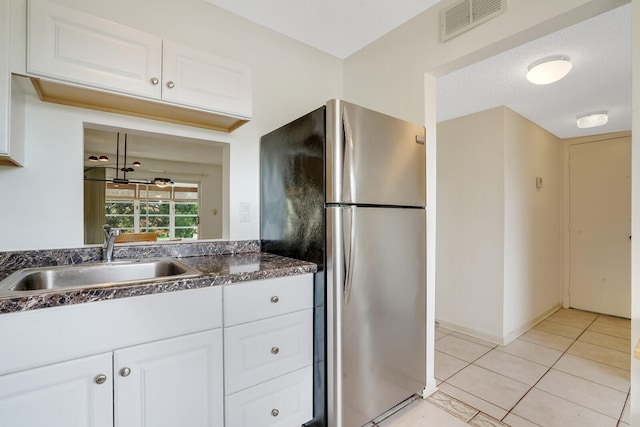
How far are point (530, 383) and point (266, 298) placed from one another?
2.07 meters

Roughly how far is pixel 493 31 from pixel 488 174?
168 centimetres

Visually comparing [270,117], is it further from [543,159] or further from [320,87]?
[543,159]

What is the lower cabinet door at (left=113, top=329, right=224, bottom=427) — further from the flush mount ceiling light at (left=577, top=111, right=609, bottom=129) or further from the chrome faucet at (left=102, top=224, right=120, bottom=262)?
the flush mount ceiling light at (left=577, top=111, right=609, bottom=129)

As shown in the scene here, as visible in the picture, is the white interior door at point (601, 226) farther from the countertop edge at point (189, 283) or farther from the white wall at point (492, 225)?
the countertop edge at point (189, 283)

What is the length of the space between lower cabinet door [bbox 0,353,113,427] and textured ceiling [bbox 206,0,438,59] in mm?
2019

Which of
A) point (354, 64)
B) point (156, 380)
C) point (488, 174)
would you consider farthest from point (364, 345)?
point (488, 174)

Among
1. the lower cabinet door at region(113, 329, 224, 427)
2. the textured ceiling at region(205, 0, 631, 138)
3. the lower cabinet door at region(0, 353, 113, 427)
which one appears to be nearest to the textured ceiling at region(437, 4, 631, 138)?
the textured ceiling at region(205, 0, 631, 138)

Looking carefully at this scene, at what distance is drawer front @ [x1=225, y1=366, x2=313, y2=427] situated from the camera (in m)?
1.28

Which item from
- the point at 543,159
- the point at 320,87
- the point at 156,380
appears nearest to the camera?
the point at 156,380

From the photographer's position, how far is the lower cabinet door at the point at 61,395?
884 millimetres

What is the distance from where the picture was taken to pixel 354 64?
2.41 metres

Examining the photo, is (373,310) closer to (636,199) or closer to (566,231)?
(636,199)

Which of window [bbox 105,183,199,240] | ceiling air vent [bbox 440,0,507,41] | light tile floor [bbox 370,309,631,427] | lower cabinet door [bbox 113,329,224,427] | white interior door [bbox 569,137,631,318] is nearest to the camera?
lower cabinet door [bbox 113,329,224,427]

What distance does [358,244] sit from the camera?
4.80ft
